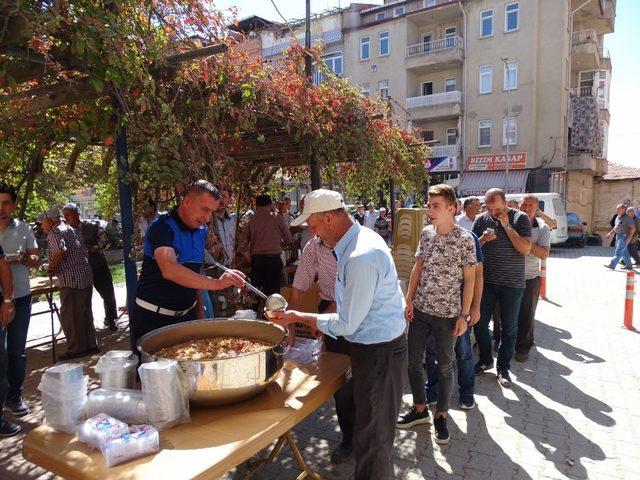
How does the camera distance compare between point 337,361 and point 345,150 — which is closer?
point 337,361

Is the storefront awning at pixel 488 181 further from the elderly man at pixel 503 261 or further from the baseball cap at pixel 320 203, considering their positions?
the baseball cap at pixel 320 203

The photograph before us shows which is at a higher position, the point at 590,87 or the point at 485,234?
the point at 590,87

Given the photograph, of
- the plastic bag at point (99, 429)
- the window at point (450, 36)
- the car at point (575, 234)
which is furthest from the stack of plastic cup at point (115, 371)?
the window at point (450, 36)

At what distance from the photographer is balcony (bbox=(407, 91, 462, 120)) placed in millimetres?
24828

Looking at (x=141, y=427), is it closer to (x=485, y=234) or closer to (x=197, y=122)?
(x=197, y=122)

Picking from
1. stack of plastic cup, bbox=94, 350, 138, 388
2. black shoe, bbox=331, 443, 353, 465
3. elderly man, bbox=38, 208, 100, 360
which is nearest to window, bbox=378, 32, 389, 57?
elderly man, bbox=38, 208, 100, 360

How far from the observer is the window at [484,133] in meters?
24.6

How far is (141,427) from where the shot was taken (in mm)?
1679

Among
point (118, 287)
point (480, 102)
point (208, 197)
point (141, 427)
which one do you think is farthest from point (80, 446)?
point (480, 102)

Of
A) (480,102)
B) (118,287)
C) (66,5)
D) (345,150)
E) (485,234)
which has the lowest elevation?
(118,287)

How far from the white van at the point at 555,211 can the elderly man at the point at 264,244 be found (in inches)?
476

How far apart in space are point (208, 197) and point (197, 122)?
1503 millimetres

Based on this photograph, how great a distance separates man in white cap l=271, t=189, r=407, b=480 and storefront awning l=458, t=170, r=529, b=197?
894 inches

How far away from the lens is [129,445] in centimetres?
157
